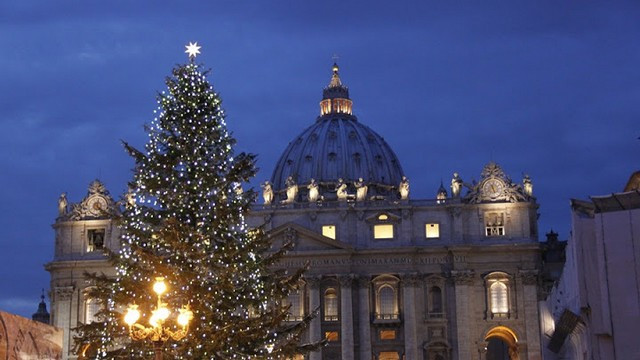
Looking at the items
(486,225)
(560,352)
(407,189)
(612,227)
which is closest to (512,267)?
(486,225)

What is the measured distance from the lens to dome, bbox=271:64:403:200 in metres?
118

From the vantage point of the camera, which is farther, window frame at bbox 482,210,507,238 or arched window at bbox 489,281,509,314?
window frame at bbox 482,210,507,238

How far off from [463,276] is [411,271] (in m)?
4.19

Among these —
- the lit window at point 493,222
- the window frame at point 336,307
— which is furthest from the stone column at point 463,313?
the window frame at point 336,307

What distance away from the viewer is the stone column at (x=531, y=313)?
83.1m

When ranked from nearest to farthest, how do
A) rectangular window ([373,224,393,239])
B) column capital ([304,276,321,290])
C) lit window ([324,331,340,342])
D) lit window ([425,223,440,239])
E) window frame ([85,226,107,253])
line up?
lit window ([324,331,340,342]), column capital ([304,276,321,290]), lit window ([425,223,440,239]), rectangular window ([373,224,393,239]), window frame ([85,226,107,253])

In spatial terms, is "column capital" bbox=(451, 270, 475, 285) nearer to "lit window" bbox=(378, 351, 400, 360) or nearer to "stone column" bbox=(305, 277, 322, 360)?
"lit window" bbox=(378, 351, 400, 360)

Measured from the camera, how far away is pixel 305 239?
284ft

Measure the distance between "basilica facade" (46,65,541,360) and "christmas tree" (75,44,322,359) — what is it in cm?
4767

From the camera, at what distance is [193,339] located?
3309 cm

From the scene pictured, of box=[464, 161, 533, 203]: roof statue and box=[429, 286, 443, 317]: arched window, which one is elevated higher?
box=[464, 161, 533, 203]: roof statue

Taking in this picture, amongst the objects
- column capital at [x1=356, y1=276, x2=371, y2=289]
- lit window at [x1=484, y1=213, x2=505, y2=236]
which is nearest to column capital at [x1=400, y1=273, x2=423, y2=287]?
column capital at [x1=356, y1=276, x2=371, y2=289]

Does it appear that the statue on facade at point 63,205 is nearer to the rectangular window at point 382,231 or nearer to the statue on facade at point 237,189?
the rectangular window at point 382,231

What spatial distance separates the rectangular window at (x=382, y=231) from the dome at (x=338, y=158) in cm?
2700
